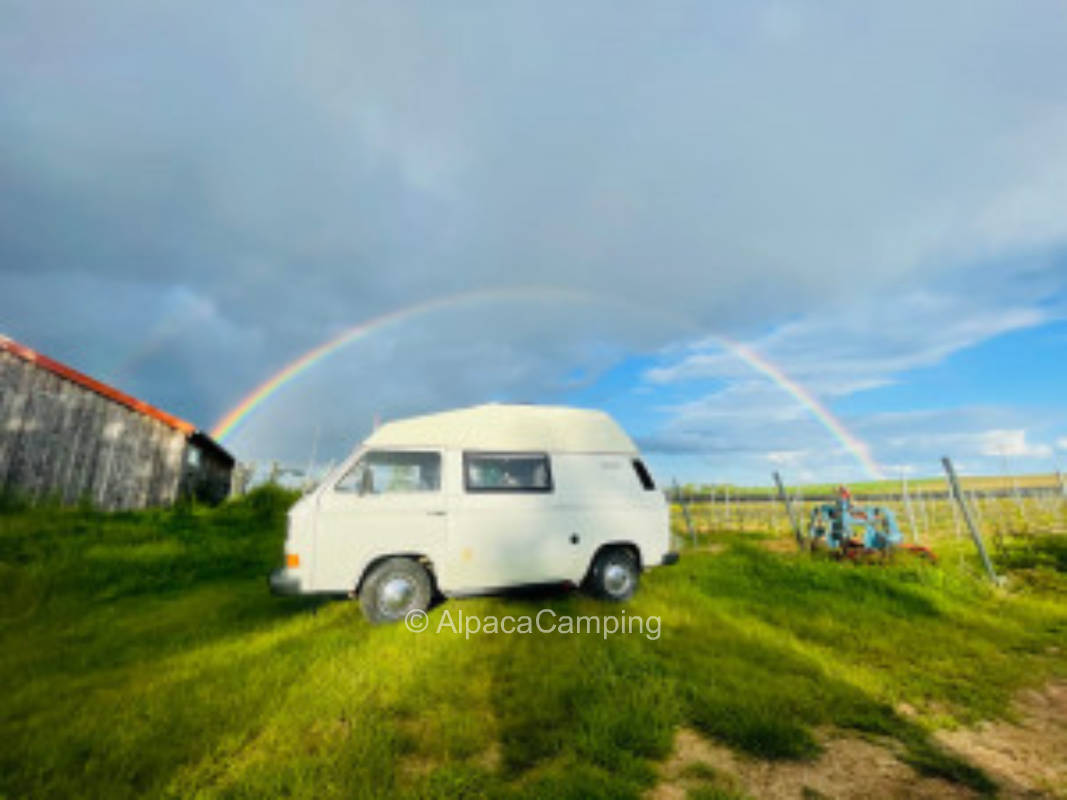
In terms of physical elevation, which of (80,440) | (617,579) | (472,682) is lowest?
(472,682)

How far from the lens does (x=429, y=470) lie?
6215mm

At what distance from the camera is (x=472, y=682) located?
4195 millimetres

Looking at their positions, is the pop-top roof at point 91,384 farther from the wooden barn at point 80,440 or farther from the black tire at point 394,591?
the black tire at point 394,591

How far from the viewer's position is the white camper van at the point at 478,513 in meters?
5.60

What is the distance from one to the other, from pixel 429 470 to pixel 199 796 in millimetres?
3846

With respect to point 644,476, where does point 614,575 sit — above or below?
below

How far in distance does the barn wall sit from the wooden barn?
18 millimetres

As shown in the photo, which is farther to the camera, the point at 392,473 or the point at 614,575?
the point at 614,575

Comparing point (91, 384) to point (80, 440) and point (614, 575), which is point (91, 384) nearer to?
point (80, 440)

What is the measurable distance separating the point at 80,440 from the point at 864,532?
1942 centimetres

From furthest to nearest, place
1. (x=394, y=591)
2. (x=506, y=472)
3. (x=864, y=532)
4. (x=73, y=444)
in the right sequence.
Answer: (x=73, y=444), (x=864, y=532), (x=506, y=472), (x=394, y=591)

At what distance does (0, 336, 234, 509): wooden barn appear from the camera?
1201 centimetres

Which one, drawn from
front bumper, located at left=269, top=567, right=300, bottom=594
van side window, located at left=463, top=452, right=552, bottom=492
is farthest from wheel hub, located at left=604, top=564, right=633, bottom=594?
front bumper, located at left=269, top=567, right=300, bottom=594

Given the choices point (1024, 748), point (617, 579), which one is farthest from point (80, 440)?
point (1024, 748)
